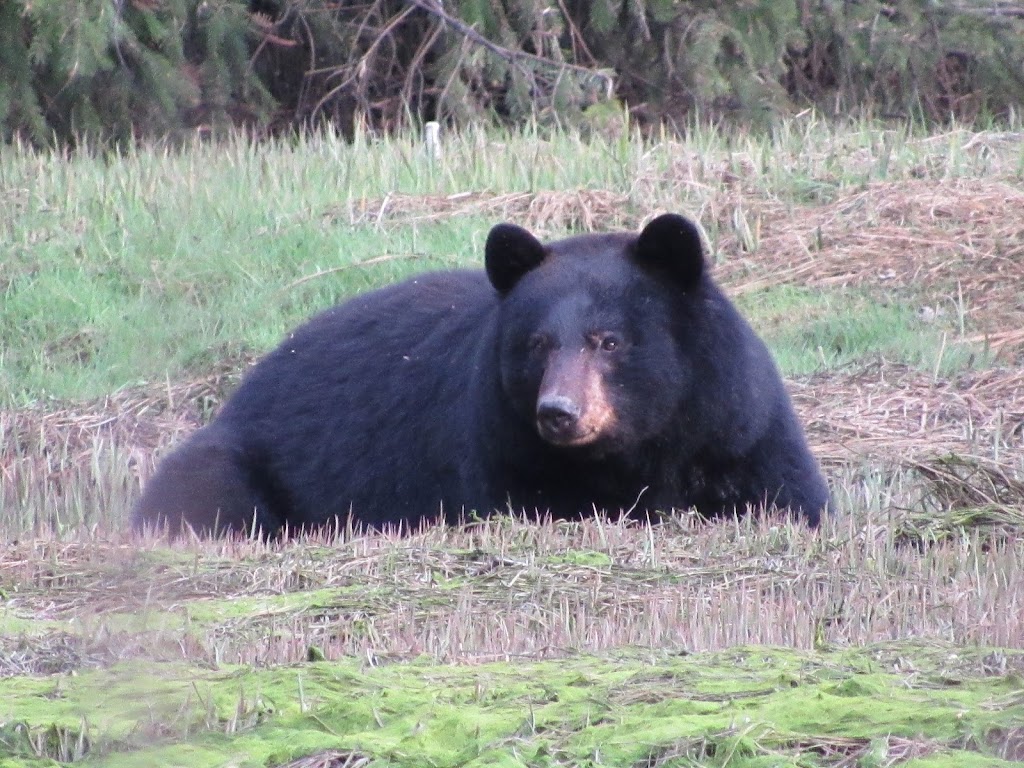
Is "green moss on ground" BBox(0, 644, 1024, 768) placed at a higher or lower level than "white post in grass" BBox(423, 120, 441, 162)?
lower

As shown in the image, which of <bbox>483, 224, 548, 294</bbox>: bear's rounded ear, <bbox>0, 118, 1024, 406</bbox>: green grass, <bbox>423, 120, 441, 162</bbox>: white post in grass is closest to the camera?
<bbox>483, 224, 548, 294</bbox>: bear's rounded ear

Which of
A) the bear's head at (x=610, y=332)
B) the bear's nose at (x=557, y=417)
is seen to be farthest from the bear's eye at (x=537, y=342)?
the bear's nose at (x=557, y=417)

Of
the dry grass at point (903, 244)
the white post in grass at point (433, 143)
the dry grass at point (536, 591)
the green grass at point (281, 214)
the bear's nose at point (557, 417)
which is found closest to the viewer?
the dry grass at point (536, 591)

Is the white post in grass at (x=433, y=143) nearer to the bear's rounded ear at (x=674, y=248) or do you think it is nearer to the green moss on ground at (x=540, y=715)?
the bear's rounded ear at (x=674, y=248)

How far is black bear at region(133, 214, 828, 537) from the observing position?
234 inches

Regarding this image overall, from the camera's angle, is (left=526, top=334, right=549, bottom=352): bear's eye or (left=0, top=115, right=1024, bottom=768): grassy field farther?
(left=526, top=334, right=549, bottom=352): bear's eye

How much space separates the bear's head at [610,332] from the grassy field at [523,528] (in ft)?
1.52

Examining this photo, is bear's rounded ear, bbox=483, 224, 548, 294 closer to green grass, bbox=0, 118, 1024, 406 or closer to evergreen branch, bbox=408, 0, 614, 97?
green grass, bbox=0, 118, 1024, 406

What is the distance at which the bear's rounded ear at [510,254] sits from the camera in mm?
6121

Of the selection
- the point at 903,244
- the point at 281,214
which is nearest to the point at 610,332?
the point at 903,244

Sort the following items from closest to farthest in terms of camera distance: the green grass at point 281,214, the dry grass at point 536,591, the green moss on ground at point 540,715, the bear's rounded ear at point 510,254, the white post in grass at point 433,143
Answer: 1. the green moss on ground at point 540,715
2. the dry grass at point 536,591
3. the bear's rounded ear at point 510,254
4. the green grass at point 281,214
5. the white post in grass at point 433,143

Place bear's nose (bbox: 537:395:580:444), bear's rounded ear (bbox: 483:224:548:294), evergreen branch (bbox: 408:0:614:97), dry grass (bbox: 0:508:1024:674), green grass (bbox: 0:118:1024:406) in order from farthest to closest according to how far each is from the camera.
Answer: evergreen branch (bbox: 408:0:614:97) → green grass (bbox: 0:118:1024:406) → bear's rounded ear (bbox: 483:224:548:294) → bear's nose (bbox: 537:395:580:444) → dry grass (bbox: 0:508:1024:674)

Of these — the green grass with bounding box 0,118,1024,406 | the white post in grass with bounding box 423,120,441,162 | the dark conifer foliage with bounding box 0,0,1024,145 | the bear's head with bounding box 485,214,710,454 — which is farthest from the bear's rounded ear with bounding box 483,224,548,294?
the dark conifer foliage with bounding box 0,0,1024,145

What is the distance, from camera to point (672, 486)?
243 inches
